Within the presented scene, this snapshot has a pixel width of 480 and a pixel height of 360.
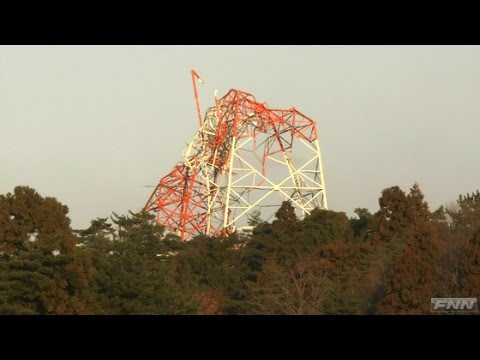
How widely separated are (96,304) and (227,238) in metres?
8.80

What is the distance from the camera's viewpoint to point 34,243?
19125 millimetres

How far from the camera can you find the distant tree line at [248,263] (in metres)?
17.7

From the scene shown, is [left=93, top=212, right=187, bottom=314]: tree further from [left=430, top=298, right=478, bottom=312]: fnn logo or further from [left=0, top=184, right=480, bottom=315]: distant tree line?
[left=430, top=298, right=478, bottom=312]: fnn logo

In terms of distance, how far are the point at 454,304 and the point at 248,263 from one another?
33.2 feet

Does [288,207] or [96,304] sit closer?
[96,304]

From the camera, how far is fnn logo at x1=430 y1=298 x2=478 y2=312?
16.2 meters

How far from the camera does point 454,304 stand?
1667 centimetres

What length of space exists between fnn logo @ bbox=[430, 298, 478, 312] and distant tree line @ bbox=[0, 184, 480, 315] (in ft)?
0.68

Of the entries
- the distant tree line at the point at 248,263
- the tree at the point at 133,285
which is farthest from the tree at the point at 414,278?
the tree at the point at 133,285

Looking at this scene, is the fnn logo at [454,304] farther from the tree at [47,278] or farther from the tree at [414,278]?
the tree at [47,278]

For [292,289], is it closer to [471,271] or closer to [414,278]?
[414,278]

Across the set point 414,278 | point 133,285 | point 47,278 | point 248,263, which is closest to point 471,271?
point 414,278
